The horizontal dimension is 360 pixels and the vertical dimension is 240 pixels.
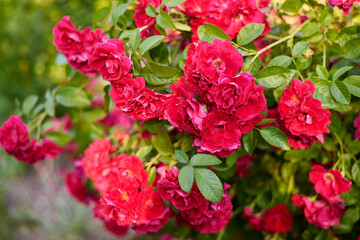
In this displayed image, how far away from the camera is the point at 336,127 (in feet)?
2.54

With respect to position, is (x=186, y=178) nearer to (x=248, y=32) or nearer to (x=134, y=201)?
(x=134, y=201)

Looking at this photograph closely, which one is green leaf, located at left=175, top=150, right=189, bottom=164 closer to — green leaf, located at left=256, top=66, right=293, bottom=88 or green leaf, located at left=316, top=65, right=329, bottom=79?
green leaf, located at left=256, top=66, right=293, bottom=88

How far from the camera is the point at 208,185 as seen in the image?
69 cm

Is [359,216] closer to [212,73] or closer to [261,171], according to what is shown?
[261,171]

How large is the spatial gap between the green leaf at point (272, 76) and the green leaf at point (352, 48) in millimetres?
190

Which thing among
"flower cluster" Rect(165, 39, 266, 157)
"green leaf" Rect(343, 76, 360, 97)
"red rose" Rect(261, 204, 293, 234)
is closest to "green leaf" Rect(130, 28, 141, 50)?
"flower cluster" Rect(165, 39, 266, 157)

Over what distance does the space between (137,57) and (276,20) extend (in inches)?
17.8

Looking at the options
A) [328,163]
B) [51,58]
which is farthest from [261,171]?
[51,58]

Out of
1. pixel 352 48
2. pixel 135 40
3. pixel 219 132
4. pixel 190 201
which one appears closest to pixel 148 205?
pixel 190 201

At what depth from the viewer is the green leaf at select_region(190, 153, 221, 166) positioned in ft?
2.23

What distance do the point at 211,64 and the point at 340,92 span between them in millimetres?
304

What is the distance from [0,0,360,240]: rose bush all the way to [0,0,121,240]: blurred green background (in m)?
1.98

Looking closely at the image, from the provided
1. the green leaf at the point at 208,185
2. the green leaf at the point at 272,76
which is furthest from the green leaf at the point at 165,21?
the green leaf at the point at 208,185

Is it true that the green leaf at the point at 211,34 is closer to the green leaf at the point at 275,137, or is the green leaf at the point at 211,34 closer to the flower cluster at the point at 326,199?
the green leaf at the point at 275,137
